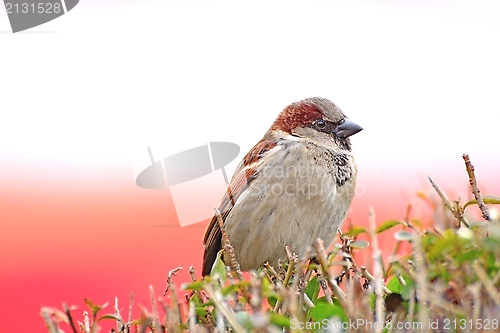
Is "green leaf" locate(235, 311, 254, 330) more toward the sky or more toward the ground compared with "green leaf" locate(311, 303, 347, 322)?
more toward the sky

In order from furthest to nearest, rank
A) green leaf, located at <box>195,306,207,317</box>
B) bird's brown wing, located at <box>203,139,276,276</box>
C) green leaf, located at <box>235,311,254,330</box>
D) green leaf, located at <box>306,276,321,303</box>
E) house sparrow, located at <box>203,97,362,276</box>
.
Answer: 1. bird's brown wing, located at <box>203,139,276,276</box>
2. house sparrow, located at <box>203,97,362,276</box>
3. green leaf, located at <box>306,276,321,303</box>
4. green leaf, located at <box>195,306,207,317</box>
5. green leaf, located at <box>235,311,254,330</box>

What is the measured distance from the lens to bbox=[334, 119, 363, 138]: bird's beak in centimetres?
195

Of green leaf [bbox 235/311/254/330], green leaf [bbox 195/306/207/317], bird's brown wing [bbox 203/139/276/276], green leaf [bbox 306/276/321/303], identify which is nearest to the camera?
green leaf [bbox 235/311/254/330]

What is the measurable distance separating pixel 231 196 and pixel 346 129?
0.47m

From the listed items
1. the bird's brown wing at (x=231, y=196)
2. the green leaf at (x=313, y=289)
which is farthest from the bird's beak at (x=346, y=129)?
the green leaf at (x=313, y=289)

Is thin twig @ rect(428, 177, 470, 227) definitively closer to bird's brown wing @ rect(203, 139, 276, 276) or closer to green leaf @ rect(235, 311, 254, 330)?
green leaf @ rect(235, 311, 254, 330)

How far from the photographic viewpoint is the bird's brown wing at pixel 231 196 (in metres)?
1.92

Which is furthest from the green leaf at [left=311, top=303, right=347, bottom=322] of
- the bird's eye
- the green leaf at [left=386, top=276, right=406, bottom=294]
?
the bird's eye

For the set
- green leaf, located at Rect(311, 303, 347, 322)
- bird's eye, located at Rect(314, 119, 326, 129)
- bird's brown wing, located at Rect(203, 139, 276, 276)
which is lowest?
bird's brown wing, located at Rect(203, 139, 276, 276)

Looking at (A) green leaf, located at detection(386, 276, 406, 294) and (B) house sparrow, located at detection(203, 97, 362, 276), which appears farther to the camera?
(B) house sparrow, located at detection(203, 97, 362, 276)

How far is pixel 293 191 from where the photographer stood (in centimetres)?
176

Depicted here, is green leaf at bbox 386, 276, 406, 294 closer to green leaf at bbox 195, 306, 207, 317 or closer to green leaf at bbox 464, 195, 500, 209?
green leaf at bbox 464, 195, 500, 209

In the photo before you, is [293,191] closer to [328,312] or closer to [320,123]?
[320,123]

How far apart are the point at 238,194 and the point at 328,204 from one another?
34 cm
